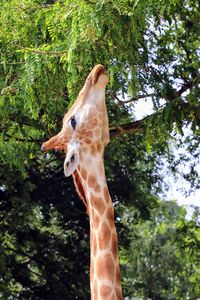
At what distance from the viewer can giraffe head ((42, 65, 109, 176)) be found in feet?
11.5

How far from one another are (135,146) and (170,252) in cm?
921

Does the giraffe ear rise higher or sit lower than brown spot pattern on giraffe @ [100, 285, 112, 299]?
higher

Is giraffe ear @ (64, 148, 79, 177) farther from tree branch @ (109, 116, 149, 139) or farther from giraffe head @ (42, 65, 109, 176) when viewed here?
tree branch @ (109, 116, 149, 139)

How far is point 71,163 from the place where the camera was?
3469 mm

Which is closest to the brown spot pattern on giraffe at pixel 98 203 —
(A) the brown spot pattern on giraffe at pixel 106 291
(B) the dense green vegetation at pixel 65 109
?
(A) the brown spot pattern on giraffe at pixel 106 291

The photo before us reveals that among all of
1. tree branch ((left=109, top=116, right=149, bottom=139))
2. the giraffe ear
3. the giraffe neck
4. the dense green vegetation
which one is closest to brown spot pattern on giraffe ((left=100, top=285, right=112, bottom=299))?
the giraffe neck

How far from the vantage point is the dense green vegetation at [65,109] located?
4.97 metres

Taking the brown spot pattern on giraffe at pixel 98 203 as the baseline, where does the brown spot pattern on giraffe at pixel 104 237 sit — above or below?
below

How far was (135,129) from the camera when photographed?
6.88 meters

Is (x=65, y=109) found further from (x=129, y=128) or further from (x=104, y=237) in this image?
(x=104, y=237)

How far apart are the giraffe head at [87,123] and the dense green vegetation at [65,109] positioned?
1093 millimetres

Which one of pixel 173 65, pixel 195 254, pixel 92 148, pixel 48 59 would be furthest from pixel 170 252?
pixel 92 148

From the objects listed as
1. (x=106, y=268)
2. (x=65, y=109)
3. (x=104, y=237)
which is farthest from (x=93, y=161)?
(x=65, y=109)

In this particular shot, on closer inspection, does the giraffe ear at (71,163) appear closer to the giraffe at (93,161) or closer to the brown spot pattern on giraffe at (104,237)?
the giraffe at (93,161)
